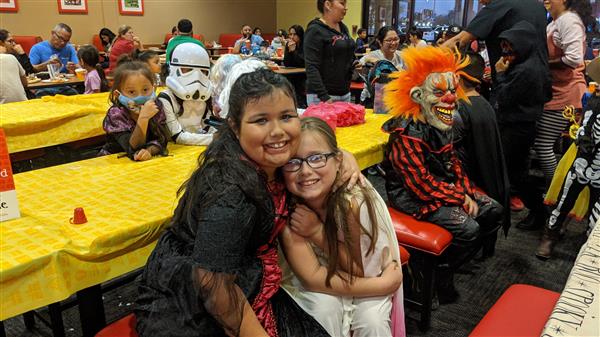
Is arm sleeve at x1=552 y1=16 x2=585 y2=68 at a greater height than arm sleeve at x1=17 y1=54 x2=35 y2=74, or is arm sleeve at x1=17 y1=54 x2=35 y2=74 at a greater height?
arm sleeve at x1=552 y1=16 x2=585 y2=68

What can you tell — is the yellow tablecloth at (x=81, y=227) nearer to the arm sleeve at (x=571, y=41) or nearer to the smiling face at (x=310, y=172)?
the smiling face at (x=310, y=172)

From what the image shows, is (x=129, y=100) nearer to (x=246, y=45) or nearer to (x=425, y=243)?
(x=425, y=243)

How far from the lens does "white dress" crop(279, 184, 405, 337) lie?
1572mm

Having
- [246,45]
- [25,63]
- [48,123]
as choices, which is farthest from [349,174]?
[246,45]

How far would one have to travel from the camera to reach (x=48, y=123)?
3.08m

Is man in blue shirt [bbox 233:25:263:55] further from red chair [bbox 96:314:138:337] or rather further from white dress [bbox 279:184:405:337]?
red chair [bbox 96:314:138:337]

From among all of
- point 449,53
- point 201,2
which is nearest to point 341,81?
point 449,53

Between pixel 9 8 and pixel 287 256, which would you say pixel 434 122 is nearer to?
pixel 287 256

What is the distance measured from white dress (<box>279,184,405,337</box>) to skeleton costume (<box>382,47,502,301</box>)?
728 mm

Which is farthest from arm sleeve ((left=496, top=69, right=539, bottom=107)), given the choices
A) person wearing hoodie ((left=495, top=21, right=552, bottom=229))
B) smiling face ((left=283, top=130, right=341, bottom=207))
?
smiling face ((left=283, top=130, right=341, bottom=207))

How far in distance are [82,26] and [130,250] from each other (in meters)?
9.98

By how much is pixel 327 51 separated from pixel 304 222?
242cm

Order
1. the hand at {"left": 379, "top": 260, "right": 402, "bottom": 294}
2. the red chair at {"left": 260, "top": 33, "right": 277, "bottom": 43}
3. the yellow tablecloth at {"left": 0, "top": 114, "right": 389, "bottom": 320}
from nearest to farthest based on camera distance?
the yellow tablecloth at {"left": 0, "top": 114, "right": 389, "bottom": 320} → the hand at {"left": 379, "top": 260, "right": 402, "bottom": 294} → the red chair at {"left": 260, "top": 33, "right": 277, "bottom": 43}

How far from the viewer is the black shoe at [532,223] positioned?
355 centimetres
